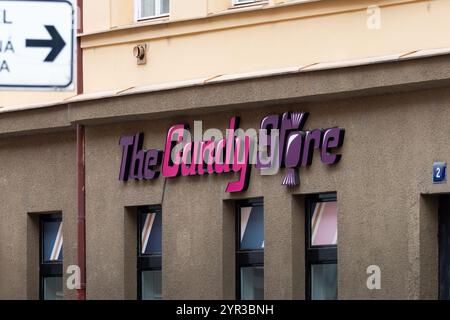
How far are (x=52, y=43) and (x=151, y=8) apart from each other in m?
12.1

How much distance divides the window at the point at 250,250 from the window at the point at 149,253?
5.65 ft

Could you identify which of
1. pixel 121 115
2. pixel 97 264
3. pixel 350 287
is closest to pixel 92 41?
pixel 121 115

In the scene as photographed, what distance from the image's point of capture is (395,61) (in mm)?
20531

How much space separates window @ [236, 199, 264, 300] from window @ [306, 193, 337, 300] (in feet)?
2.87

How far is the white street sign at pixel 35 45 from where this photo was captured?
12984 millimetres

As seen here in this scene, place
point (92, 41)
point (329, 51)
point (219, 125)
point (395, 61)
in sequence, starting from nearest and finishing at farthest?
point (395, 61)
point (329, 51)
point (219, 125)
point (92, 41)

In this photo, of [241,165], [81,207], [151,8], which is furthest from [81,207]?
[241,165]

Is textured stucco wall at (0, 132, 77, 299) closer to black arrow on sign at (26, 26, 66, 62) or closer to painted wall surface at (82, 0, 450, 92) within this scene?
painted wall surface at (82, 0, 450, 92)

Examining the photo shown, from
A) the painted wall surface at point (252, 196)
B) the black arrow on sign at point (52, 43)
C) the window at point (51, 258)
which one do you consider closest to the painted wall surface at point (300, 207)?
the painted wall surface at point (252, 196)

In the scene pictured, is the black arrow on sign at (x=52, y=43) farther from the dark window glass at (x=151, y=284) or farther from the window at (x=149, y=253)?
the dark window glass at (x=151, y=284)

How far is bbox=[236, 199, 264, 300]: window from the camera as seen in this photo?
23.6 metres

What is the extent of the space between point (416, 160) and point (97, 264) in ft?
22.3
